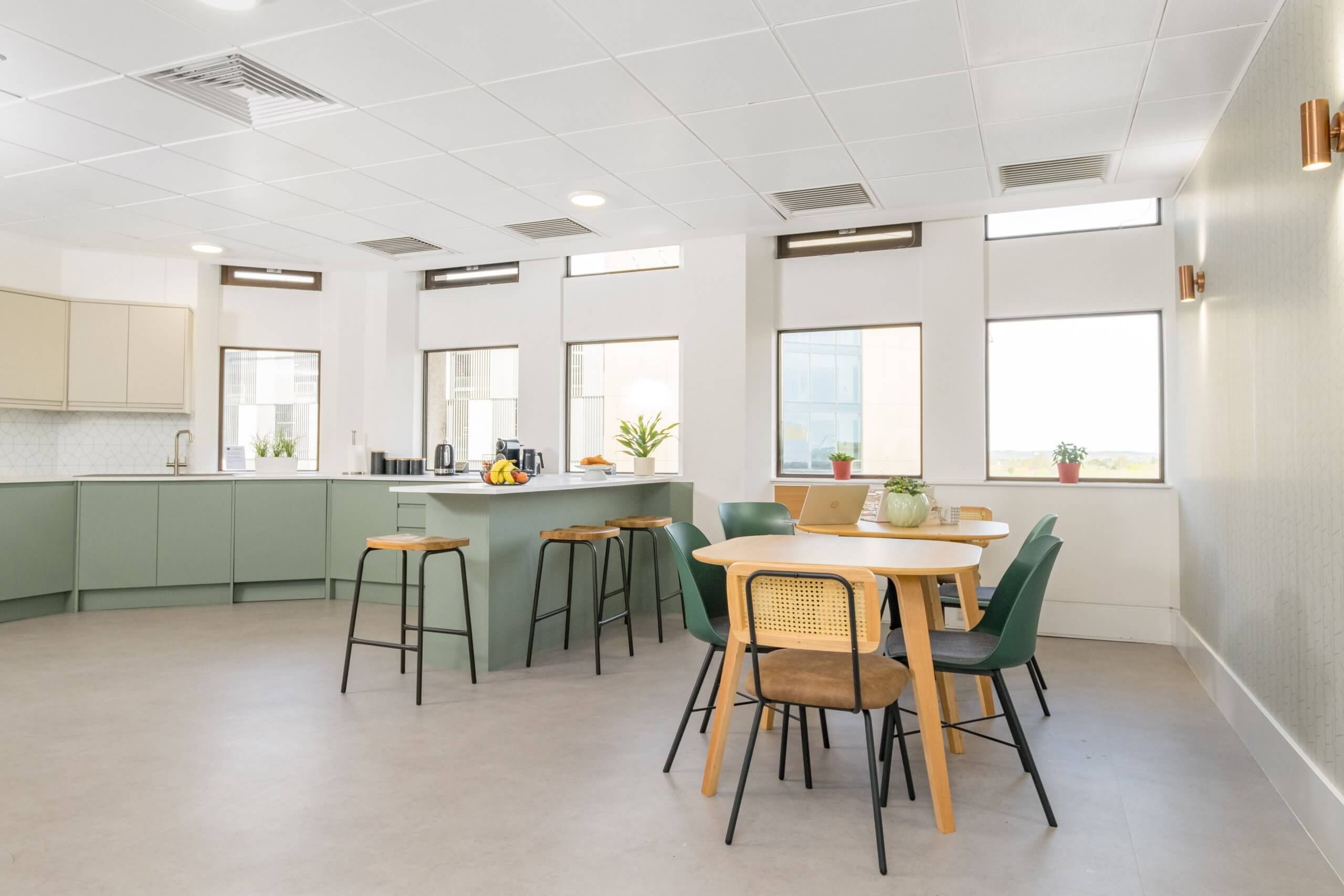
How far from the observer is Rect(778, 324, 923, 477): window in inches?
244

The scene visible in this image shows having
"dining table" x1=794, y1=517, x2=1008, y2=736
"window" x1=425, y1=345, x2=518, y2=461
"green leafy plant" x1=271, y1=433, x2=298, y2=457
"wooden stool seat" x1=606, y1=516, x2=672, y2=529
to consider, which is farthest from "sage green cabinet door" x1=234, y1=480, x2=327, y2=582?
"dining table" x1=794, y1=517, x2=1008, y2=736

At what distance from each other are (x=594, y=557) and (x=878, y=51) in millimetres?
2872

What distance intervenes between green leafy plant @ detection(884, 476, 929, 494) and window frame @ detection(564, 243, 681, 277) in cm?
320

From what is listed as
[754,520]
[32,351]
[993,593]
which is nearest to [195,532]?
[32,351]

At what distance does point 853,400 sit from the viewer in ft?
20.9

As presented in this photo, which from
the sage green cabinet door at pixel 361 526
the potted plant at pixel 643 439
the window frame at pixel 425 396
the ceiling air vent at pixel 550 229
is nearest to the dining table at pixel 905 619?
the potted plant at pixel 643 439

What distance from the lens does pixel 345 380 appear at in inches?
296

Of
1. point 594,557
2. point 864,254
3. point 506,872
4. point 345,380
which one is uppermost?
point 864,254

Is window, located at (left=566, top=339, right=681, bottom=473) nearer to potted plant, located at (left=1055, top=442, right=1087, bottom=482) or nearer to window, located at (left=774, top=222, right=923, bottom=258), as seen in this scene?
window, located at (left=774, top=222, right=923, bottom=258)

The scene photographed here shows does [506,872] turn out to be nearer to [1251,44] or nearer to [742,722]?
[742,722]

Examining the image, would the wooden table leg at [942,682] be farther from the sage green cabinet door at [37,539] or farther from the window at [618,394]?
the sage green cabinet door at [37,539]

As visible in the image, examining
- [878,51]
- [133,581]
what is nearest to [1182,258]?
[878,51]

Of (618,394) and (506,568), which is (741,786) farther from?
(618,394)

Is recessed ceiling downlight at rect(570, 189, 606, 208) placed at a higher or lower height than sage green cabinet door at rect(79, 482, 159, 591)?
higher
